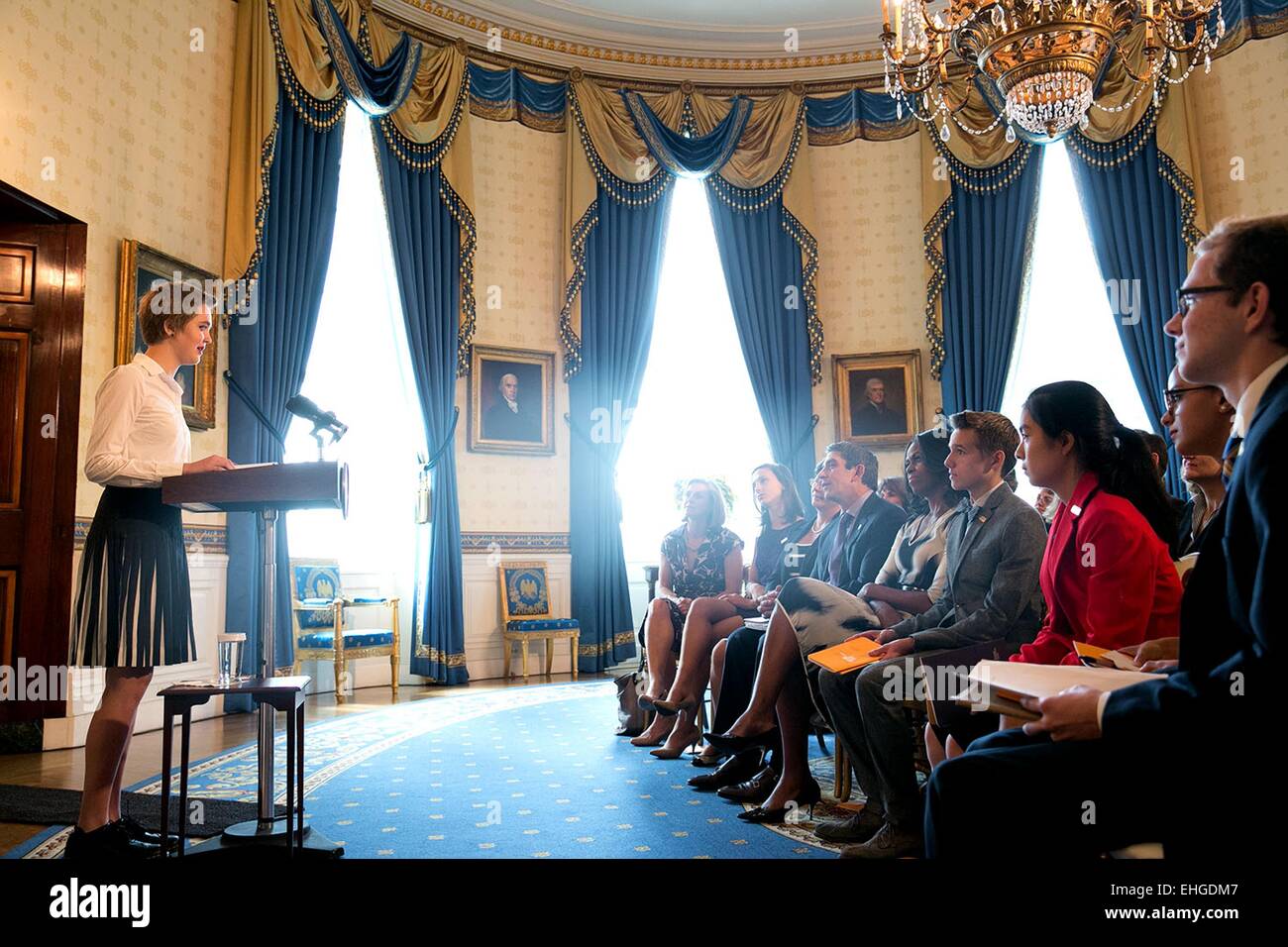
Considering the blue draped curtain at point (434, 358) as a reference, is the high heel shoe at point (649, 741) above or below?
below

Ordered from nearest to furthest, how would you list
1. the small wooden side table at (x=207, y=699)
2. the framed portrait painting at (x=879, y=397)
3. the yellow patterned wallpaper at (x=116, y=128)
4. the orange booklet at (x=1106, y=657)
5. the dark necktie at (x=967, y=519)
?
the orange booklet at (x=1106, y=657) → the small wooden side table at (x=207, y=699) → the dark necktie at (x=967, y=519) → the yellow patterned wallpaper at (x=116, y=128) → the framed portrait painting at (x=879, y=397)

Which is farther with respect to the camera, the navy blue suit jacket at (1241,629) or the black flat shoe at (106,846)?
the black flat shoe at (106,846)

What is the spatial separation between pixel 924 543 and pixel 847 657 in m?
0.76

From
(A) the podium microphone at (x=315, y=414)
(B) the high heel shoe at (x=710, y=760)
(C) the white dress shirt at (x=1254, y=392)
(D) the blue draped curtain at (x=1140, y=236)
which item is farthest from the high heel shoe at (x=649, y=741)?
(D) the blue draped curtain at (x=1140, y=236)

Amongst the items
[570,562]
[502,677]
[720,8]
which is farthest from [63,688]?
[720,8]

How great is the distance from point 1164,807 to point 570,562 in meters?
7.27

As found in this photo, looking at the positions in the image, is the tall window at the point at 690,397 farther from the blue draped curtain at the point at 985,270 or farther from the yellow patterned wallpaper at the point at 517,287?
the blue draped curtain at the point at 985,270

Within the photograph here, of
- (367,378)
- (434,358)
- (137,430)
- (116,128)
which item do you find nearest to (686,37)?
(434,358)

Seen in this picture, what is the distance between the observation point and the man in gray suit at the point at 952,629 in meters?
2.83

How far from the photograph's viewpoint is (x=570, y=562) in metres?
8.56

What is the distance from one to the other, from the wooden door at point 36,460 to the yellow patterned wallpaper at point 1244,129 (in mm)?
8388

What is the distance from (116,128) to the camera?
5.71 m

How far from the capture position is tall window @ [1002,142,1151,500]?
834 centimetres

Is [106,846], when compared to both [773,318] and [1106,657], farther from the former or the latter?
[773,318]
